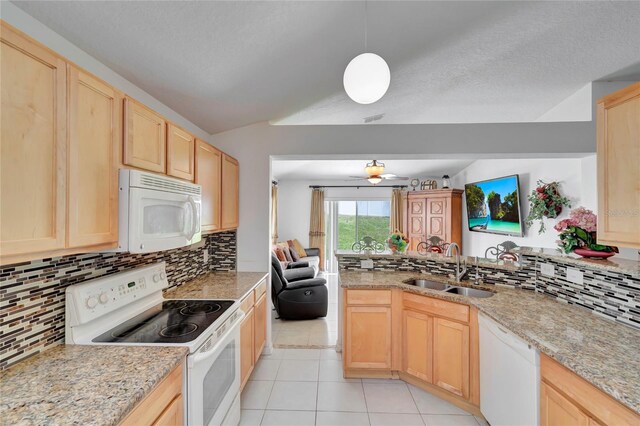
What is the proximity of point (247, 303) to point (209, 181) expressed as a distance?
108 centimetres

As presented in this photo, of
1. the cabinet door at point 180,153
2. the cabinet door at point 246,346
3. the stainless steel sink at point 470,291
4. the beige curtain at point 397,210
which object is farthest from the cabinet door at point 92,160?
the beige curtain at point 397,210

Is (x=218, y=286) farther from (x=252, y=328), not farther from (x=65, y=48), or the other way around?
(x=65, y=48)

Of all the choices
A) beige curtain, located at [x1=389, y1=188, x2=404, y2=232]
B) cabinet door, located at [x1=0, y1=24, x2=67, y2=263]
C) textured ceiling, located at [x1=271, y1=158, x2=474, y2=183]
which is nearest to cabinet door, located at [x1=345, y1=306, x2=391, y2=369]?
cabinet door, located at [x1=0, y1=24, x2=67, y2=263]

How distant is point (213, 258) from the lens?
320cm

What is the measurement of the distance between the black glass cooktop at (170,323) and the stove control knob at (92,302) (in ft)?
0.54

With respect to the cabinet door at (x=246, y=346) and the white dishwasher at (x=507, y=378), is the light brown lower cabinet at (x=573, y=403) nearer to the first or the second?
the white dishwasher at (x=507, y=378)

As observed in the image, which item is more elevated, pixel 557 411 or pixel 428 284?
pixel 428 284

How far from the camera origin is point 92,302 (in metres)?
1.46

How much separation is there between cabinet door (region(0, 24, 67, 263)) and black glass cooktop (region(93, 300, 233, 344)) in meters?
0.67

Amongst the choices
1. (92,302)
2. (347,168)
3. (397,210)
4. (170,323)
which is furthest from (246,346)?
(397,210)

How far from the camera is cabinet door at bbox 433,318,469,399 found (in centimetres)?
212

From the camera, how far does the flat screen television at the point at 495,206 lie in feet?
14.4

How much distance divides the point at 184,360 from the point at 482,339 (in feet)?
6.19

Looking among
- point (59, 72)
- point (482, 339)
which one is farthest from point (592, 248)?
point (59, 72)
